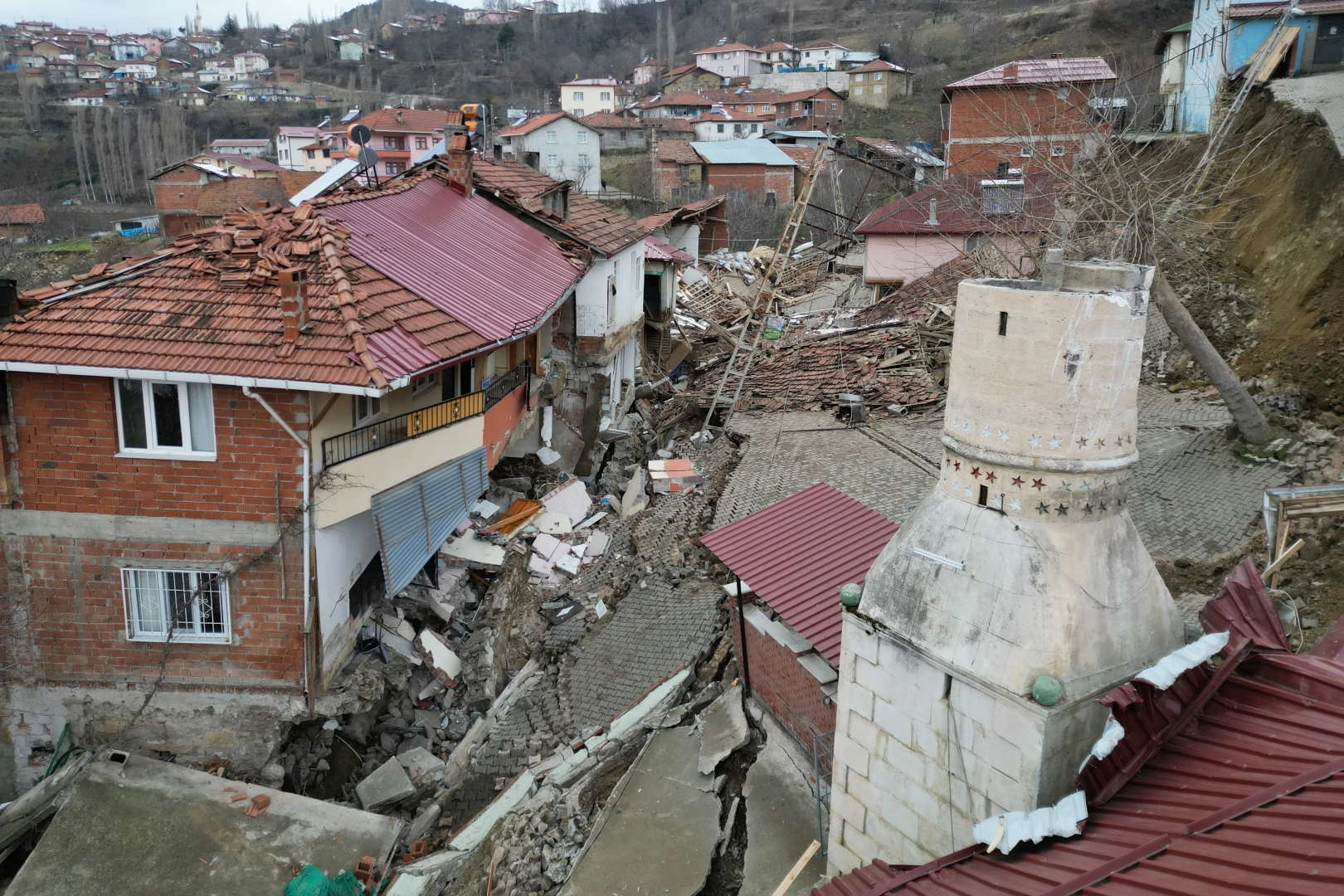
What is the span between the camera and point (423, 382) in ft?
45.0

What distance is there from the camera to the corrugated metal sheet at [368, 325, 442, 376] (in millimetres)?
10750

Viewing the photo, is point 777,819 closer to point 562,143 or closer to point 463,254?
point 463,254

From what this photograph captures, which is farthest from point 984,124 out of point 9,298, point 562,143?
point 9,298

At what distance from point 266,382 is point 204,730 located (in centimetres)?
487

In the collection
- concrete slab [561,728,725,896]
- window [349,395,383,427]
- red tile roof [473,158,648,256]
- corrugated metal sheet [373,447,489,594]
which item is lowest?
concrete slab [561,728,725,896]

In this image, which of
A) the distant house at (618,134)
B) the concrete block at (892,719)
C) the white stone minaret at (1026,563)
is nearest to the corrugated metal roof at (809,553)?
the concrete block at (892,719)

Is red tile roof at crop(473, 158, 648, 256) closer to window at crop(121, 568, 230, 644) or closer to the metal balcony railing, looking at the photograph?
the metal balcony railing

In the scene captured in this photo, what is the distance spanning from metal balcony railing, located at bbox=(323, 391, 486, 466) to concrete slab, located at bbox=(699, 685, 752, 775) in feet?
18.1

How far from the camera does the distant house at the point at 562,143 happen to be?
5762 cm

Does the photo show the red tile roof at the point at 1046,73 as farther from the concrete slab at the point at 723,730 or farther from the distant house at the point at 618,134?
the distant house at the point at 618,134

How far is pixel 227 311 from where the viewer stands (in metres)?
11.3

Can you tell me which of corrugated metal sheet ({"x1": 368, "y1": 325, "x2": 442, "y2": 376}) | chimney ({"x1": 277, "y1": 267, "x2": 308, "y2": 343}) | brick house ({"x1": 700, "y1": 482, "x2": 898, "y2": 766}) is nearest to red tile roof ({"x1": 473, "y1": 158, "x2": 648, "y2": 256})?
corrugated metal sheet ({"x1": 368, "y1": 325, "x2": 442, "y2": 376})

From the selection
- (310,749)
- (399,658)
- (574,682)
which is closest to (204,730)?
(310,749)

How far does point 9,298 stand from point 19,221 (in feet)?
185
